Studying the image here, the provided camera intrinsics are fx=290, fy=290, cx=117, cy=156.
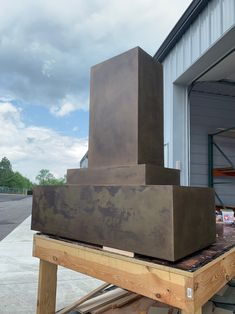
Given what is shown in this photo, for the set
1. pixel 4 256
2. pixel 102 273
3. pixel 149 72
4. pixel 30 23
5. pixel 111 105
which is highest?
pixel 30 23

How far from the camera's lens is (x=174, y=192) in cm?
115

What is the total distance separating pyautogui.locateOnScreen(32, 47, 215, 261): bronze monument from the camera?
3.91 feet

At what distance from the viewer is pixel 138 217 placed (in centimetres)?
124

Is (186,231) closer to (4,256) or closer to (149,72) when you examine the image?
(149,72)

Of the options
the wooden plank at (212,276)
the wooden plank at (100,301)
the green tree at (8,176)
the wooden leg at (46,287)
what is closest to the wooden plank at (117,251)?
the wooden plank at (212,276)

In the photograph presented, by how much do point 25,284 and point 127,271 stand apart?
241cm

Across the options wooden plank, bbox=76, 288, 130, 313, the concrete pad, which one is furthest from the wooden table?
the concrete pad

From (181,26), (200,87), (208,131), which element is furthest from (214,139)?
(181,26)

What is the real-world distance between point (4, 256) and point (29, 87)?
13.3 m

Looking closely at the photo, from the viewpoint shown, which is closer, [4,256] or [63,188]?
[63,188]

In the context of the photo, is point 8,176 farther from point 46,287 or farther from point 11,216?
point 46,287

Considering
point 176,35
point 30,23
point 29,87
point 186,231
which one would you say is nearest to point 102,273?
point 186,231

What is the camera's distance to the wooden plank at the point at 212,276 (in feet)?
3.59

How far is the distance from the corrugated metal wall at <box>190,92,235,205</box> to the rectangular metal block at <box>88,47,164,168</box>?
3.82 m
